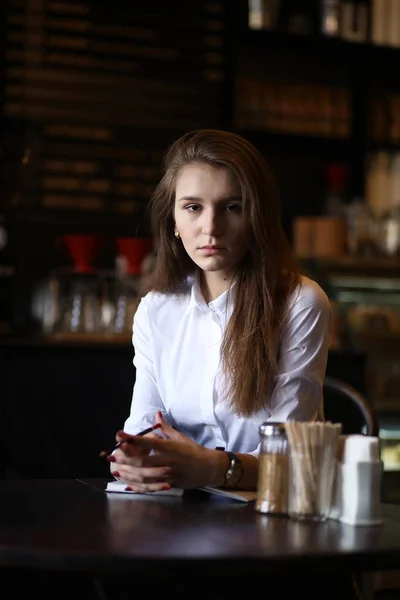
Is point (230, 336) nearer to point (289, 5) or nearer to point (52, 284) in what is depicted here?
point (52, 284)

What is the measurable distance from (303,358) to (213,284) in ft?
0.88

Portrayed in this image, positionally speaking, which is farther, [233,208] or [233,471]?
[233,208]

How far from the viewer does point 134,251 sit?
4094 mm


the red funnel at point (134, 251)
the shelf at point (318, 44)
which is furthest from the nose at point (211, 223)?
the shelf at point (318, 44)

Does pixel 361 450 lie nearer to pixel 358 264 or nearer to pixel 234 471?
pixel 234 471

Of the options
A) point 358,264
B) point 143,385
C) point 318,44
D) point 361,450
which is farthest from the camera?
point 318,44

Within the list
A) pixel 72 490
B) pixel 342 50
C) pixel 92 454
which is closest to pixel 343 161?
pixel 342 50

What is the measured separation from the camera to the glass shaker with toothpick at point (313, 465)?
143 centimetres

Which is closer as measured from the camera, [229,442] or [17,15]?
[229,442]

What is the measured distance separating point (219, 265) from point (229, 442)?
35cm

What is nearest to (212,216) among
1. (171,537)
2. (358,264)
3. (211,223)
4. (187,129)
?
(211,223)

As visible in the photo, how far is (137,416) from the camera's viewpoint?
1973 millimetres

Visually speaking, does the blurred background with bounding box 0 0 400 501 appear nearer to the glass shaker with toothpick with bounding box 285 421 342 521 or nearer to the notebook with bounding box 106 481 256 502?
the notebook with bounding box 106 481 256 502

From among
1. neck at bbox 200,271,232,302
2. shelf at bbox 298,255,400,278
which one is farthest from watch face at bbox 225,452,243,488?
shelf at bbox 298,255,400,278
